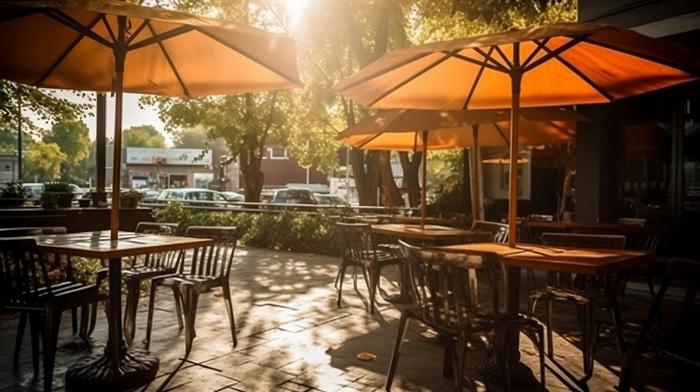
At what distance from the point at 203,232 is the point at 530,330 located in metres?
3.01

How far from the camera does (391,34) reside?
1509 cm

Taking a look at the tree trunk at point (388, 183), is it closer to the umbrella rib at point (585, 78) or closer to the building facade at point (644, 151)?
the building facade at point (644, 151)

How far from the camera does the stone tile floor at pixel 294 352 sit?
366 cm

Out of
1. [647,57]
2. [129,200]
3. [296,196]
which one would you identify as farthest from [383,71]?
[296,196]

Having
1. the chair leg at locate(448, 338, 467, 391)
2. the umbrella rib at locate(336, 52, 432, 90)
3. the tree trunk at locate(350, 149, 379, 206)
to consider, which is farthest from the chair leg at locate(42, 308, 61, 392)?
the tree trunk at locate(350, 149, 379, 206)

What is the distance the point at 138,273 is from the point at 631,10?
7.59m

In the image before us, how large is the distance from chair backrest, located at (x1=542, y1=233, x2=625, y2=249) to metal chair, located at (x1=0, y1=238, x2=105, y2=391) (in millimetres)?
3768

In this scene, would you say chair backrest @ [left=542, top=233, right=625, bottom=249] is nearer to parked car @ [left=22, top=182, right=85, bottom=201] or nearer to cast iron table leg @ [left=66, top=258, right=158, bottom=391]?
cast iron table leg @ [left=66, top=258, right=158, bottom=391]

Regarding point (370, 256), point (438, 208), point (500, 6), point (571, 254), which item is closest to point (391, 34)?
point (438, 208)

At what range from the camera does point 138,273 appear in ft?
15.0

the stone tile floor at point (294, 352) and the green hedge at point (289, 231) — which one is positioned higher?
the green hedge at point (289, 231)

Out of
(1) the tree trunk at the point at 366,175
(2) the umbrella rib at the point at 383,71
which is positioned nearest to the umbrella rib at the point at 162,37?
(2) the umbrella rib at the point at 383,71

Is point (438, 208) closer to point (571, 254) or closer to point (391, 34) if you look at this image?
point (391, 34)

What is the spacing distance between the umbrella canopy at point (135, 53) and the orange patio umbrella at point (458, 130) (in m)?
1.82
